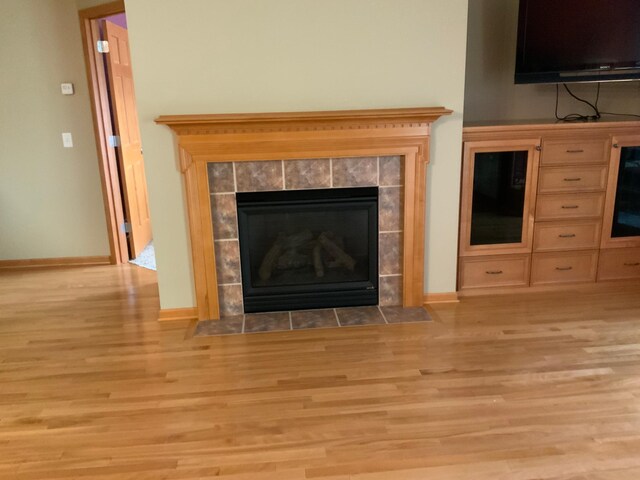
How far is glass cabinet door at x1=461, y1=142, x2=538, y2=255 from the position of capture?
344 cm

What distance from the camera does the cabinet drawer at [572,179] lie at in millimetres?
3525

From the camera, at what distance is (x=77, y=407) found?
2461mm

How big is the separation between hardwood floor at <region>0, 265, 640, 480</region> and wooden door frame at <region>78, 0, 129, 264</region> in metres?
1.10

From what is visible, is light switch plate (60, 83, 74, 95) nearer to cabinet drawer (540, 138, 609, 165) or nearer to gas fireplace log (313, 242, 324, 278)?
gas fireplace log (313, 242, 324, 278)

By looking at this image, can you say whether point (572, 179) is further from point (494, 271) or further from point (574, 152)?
point (494, 271)

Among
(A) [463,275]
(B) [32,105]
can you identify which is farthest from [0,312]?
(A) [463,275]

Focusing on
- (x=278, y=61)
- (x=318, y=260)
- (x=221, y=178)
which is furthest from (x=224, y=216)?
(x=278, y=61)

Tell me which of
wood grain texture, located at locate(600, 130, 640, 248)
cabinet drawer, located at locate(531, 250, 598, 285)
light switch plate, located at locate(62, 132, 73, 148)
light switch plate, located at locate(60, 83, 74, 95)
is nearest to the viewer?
wood grain texture, located at locate(600, 130, 640, 248)

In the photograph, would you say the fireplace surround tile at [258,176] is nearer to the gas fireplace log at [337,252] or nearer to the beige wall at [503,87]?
the gas fireplace log at [337,252]

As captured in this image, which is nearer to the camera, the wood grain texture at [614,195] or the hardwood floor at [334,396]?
the hardwood floor at [334,396]

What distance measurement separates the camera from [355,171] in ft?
10.7

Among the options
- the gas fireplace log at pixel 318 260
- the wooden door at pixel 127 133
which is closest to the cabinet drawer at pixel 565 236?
the gas fireplace log at pixel 318 260

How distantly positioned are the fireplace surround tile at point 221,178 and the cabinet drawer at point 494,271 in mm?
1631

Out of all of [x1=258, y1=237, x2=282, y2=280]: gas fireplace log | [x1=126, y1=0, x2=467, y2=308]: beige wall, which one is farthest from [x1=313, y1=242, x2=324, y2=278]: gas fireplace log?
[x1=126, y1=0, x2=467, y2=308]: beige wall
